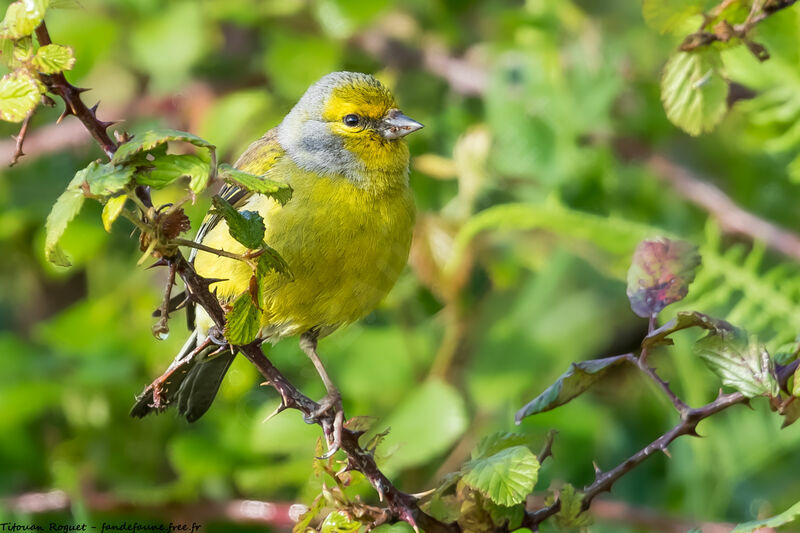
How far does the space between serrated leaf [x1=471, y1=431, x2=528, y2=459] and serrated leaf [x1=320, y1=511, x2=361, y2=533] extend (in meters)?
0.28

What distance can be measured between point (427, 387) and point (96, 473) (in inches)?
54.9

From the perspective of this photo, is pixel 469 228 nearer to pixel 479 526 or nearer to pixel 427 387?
pixel 427 387

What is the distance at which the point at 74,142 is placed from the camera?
4062mm

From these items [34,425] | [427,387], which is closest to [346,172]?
[427,387]

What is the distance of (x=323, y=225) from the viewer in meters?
2.58

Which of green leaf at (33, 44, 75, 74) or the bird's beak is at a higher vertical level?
green leaf at (33, 44, 75, 74)

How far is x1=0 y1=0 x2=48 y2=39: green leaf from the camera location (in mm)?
1408

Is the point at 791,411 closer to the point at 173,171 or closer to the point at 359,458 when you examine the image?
the point at 359,458

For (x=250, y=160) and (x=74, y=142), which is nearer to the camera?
(x=250, y=160)

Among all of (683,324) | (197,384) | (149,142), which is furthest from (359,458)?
(197,384)

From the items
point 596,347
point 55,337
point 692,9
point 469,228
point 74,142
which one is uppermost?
point 692,9

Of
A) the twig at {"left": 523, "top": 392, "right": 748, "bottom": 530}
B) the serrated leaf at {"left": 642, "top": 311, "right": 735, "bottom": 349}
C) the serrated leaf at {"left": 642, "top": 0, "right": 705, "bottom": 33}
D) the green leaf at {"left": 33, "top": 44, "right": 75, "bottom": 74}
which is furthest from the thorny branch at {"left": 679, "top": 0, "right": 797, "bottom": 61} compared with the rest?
the green leaf at {"left": 33, "top": 44, "right": 75, "bottom": 74}

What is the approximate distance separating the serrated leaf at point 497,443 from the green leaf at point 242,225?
61 centimetres

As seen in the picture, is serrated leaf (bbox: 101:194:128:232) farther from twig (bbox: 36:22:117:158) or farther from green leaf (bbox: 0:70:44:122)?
green leaf (bbox: 0:70:44:122)
